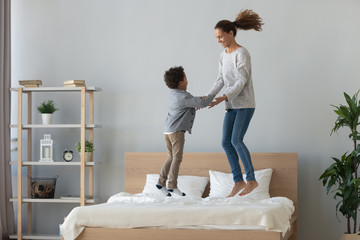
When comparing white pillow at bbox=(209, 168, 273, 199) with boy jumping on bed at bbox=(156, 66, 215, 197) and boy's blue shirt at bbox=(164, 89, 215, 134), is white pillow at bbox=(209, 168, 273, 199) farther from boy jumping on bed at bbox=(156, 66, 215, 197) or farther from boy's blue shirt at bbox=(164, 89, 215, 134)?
boy's blue shirt at bbox=(164, 89, 215, 134)

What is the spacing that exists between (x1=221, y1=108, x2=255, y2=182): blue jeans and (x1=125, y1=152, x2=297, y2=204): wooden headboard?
94 centimetres

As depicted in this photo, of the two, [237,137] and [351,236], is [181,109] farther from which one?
[351,236]

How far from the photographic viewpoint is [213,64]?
5.43m

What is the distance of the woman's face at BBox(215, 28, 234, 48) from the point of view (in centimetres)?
412

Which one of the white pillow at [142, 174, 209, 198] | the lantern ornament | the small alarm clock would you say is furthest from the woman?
the lantern ornament

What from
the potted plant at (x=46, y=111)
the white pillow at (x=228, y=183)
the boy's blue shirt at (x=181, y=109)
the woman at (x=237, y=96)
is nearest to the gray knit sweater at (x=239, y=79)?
the woman at (x=237, y=96)

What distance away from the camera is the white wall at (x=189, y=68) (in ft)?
17.0

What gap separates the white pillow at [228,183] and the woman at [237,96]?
1.93 ft

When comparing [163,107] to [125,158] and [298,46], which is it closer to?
[125,158]

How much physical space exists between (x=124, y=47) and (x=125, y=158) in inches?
42.8

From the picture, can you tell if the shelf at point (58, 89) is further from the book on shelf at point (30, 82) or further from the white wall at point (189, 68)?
the white wall at point (189, 68)

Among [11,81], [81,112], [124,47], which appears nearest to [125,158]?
[81,112]

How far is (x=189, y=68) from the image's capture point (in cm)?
548

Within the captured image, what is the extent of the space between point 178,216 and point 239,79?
1128 millimetres
